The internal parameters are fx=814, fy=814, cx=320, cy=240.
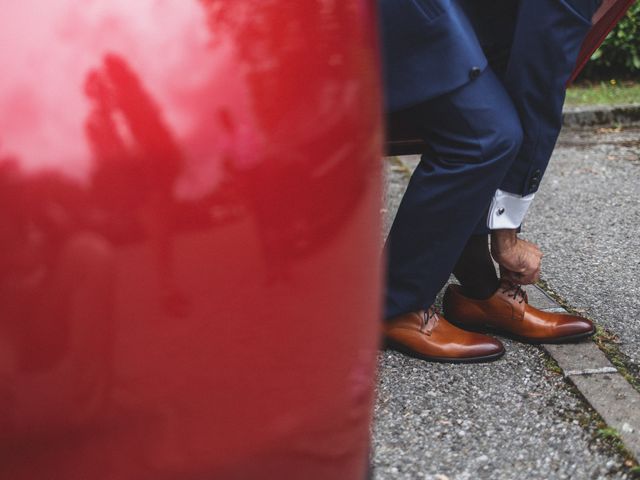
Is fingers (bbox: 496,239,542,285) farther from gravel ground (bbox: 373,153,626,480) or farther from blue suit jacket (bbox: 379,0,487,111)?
blue suit jacket (bbox: 379,0,487,111)

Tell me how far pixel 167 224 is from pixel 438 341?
1494mm

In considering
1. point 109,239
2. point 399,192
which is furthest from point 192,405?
point 399,192

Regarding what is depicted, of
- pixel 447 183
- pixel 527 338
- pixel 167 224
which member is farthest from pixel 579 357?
pixel 167 224

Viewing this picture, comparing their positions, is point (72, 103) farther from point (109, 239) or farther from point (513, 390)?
point (513, 390)

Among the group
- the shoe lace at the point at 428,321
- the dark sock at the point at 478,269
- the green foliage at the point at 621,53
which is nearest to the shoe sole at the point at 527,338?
the dark sock at the point at 478,269

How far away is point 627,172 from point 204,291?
12.8 ft

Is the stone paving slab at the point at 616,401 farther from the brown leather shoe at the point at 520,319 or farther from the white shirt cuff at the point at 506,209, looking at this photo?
the white shirt cuff at the point at 506,209

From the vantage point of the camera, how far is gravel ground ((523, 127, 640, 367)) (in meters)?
2.65

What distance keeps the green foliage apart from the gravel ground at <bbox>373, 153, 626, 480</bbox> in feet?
15.8

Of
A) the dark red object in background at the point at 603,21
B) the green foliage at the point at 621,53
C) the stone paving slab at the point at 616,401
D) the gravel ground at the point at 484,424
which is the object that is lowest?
the green foliage at the point at 621,53

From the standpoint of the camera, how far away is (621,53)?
658cm

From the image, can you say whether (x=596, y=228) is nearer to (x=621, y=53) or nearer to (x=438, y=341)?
(x=438, y=341)

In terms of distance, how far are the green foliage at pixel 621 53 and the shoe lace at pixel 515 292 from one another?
15.2 ft

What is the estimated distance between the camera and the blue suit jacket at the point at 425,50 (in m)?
1.83
